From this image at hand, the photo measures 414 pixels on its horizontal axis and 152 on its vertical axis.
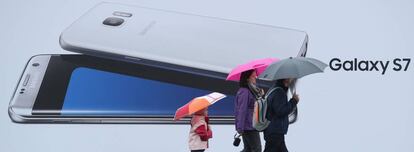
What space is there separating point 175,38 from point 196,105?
0.99 metres

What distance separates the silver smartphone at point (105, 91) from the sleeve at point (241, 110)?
577 millimetres

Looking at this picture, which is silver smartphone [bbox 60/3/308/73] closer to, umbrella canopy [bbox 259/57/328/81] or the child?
the child

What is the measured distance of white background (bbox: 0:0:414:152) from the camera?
7.87m

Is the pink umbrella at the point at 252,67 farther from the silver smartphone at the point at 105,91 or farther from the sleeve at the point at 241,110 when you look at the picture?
the silver smartphone at the point at 105,91

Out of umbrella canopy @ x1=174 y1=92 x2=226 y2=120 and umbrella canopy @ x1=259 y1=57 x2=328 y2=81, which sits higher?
umbrella canopy @ x1=259 y1=57 x2=328 y2=81

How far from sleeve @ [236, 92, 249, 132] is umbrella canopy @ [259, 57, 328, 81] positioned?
0.85 ft

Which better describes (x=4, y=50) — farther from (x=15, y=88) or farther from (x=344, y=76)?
(x=344, y=76)

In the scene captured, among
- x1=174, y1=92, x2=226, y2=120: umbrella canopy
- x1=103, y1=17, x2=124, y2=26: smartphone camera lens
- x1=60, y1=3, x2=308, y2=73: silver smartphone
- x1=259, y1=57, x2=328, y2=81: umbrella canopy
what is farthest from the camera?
x1=103, y1=17, x2=124, y2=26: smartphone camera lens

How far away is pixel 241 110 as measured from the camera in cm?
712

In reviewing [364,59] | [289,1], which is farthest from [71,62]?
[364,59]

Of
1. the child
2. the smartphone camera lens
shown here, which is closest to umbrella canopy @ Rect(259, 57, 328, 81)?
the child

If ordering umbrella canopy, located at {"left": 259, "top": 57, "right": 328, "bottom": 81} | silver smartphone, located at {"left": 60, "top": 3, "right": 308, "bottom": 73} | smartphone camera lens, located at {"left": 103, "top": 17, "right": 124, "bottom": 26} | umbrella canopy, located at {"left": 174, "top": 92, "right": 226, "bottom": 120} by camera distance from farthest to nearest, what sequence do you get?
smartphone camera lens, located at {"left": 103, "top": 17, "right": 124, "bottom": 26} → silver smartphone, located at {"left": 60, "top": 3, "right": 308, "bottom": 73} → umbrella canopy, located at {"left": 174, "top": 92, "right": 226, "bottom": 120} → umbrella canopy, located at {"left": 259, "top": 57, "right": 328, "bottom": 81}

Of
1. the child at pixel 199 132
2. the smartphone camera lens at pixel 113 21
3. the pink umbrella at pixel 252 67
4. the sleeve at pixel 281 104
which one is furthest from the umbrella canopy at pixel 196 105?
the smartphone camera lens at pixel 113 21

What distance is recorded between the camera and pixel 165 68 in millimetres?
7832
